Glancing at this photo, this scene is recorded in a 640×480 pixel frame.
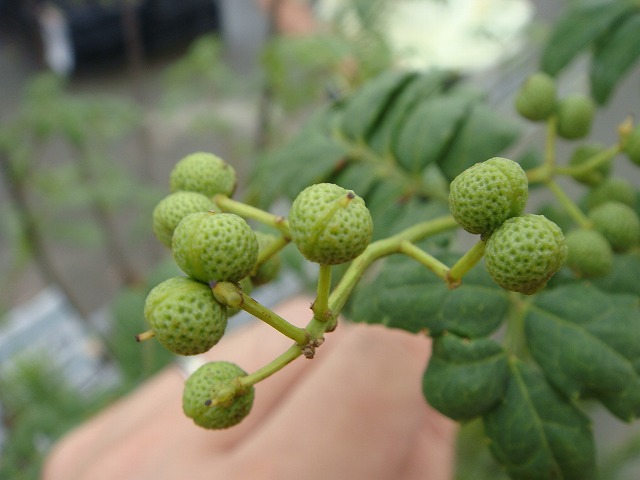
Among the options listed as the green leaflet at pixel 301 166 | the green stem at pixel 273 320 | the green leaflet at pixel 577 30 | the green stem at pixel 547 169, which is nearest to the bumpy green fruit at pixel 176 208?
the green stem at pixel 273 320

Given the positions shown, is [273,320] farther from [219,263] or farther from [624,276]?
[624,276]

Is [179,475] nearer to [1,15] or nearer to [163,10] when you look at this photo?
[163,10]

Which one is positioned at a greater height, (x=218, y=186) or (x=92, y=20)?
(x=218, y=186)

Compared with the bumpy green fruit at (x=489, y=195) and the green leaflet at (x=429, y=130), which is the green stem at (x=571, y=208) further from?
the bumpy green fruit at (x=489, y=195)

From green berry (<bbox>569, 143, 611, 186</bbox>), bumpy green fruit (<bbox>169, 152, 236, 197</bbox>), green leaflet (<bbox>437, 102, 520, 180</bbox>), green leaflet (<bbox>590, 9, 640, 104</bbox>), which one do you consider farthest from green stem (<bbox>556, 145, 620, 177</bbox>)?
bumpy green fruit (<bbox>169, 152, 236, 197</bbox>)

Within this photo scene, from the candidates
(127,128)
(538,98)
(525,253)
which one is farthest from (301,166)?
(127,128)

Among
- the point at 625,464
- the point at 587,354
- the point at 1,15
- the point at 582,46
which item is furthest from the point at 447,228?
the point at 1,15
